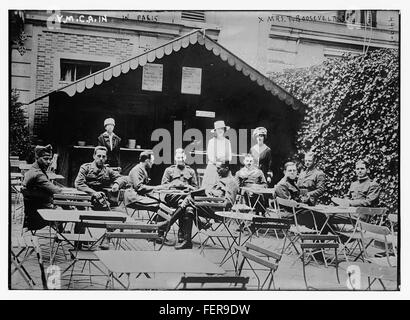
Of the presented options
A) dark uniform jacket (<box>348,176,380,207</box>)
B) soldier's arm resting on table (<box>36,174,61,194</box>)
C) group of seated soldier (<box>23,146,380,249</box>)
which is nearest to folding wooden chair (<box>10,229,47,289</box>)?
group of seated soldier (<box>23,146,380,249</box>)

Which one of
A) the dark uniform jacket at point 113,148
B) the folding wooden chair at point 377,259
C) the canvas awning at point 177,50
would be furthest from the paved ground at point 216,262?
the canvas awning at point 177,50

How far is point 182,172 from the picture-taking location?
20.3 ft

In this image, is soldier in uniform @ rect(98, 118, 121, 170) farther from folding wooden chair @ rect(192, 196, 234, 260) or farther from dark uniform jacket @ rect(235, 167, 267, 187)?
dark uniform jacket @ rect(235, 167, 267, 187)

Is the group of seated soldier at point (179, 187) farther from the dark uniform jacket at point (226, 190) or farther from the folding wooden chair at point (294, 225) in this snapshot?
the folding wooden chair at point (294, 225)

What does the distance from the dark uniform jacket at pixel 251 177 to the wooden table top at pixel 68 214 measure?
5.62 ft

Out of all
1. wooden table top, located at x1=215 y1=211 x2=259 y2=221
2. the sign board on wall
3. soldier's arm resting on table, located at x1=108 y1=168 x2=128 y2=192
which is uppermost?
the sign board on wall

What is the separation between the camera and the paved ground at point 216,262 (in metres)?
5.73

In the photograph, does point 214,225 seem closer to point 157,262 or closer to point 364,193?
point 157,262

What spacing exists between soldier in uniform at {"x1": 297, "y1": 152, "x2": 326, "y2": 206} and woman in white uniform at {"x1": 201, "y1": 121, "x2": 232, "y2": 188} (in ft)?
3.62

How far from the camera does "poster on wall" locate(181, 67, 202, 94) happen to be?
6.20 m

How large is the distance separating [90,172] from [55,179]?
464mm

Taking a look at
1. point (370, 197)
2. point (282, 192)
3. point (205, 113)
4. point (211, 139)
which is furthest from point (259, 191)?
point (370, 197)
